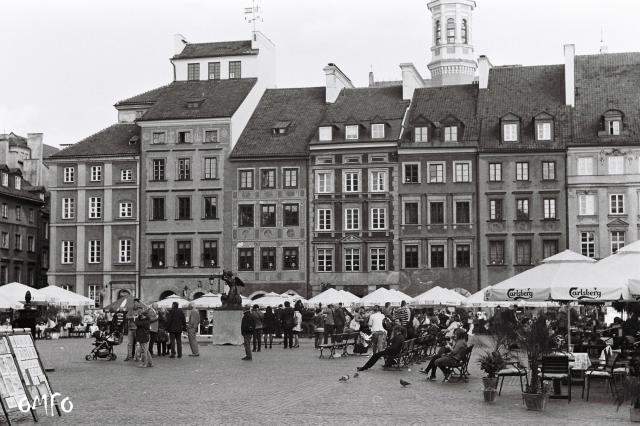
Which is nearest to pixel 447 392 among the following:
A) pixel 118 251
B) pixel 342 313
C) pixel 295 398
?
pixel 295 398

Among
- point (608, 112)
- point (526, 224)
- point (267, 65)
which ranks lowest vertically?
point (526, 224)

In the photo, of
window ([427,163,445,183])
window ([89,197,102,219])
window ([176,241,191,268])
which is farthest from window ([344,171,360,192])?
window ([89,197,102,219])

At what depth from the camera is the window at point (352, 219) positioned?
6222 centimetres

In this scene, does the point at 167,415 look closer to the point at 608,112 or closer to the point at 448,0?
the point at 608,112

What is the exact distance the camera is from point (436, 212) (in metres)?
61.0

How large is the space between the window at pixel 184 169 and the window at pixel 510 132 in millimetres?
18749

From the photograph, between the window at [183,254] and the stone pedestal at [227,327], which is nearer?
the stone pedestal at [227,327]

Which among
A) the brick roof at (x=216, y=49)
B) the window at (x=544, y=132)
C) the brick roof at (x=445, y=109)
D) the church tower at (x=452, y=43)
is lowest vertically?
the window at (x=544, y=132)

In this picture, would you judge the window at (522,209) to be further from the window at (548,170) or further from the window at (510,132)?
the window at (510,132)

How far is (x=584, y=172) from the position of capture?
58.9m

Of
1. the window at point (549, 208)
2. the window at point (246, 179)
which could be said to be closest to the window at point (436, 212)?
the window at point (549, 208)

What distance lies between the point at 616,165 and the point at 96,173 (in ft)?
102

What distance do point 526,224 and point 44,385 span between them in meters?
46.2

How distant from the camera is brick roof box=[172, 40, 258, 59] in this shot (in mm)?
69062
